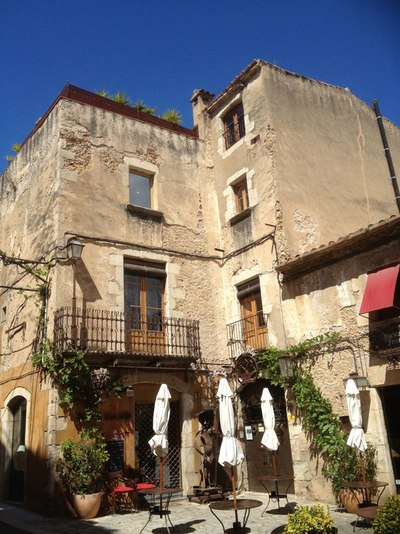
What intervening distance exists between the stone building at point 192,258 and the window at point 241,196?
5cm

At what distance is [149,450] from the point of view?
10430 mm

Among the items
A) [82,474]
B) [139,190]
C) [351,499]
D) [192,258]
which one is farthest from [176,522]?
[139,190]

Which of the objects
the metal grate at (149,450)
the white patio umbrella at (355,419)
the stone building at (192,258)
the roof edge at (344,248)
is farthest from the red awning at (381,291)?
the metal grate at (149,450)

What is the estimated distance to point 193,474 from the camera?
34.8 feet

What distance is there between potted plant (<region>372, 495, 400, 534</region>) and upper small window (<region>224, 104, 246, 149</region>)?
33.7 ft

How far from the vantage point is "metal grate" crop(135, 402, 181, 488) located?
1035 centimetres

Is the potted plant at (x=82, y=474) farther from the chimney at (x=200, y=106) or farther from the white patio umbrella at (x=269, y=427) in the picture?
the chimney at (x=200, y=106)

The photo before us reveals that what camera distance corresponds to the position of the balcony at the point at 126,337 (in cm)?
977

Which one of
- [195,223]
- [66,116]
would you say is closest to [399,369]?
[195,223]

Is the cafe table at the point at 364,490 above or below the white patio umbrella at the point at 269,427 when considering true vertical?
below

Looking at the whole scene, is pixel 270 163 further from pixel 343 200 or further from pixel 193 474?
pixel 193 474

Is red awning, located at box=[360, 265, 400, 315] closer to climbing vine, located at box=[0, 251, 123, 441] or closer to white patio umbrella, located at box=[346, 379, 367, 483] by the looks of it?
white patio umbrella, located at box=[346, 379, 367, 483]

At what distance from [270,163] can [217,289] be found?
3.56m

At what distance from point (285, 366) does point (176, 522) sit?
3.62m
